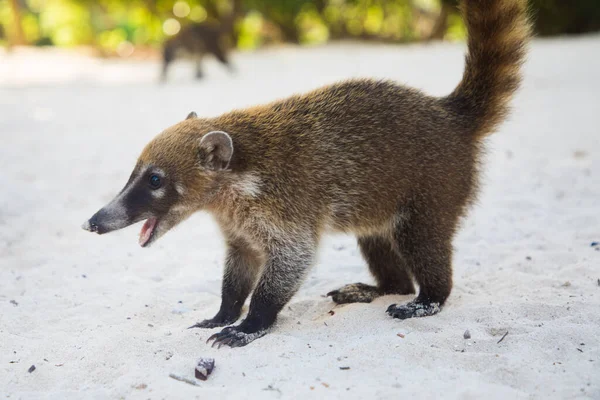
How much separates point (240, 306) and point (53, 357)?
3.85ft

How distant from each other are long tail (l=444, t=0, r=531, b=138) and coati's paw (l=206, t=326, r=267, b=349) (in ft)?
6.20

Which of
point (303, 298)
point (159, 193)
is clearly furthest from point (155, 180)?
point (303, 298)

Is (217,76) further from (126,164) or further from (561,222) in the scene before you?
(561,222)

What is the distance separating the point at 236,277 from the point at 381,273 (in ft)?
3.34

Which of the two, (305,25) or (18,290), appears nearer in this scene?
(18,290)

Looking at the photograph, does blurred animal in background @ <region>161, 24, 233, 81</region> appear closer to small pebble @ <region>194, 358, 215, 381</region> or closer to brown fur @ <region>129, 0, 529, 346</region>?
brown fur @ <region>129, 0, 529, 346</region>

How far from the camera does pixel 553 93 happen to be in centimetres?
1062

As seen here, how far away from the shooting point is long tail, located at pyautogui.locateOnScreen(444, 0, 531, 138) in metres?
4.24

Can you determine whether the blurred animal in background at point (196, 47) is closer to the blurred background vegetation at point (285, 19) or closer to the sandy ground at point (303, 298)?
the blurred background vegetation at point (285, 19)

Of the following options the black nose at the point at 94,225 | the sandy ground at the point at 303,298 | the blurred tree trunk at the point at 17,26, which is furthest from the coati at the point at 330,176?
the blurred tree trunk at the point at 17,26

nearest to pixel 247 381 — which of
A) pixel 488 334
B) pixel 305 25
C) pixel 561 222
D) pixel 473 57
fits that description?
pixel 488 334

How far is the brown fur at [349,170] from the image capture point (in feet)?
A: 12.9

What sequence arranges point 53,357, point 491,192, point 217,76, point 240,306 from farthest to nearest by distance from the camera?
point 217,76 < point 491,192 < point 240,306 < point 53,357

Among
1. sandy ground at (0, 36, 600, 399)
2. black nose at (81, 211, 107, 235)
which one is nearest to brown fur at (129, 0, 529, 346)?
sandy ground at (0, 36, 600, 399)
